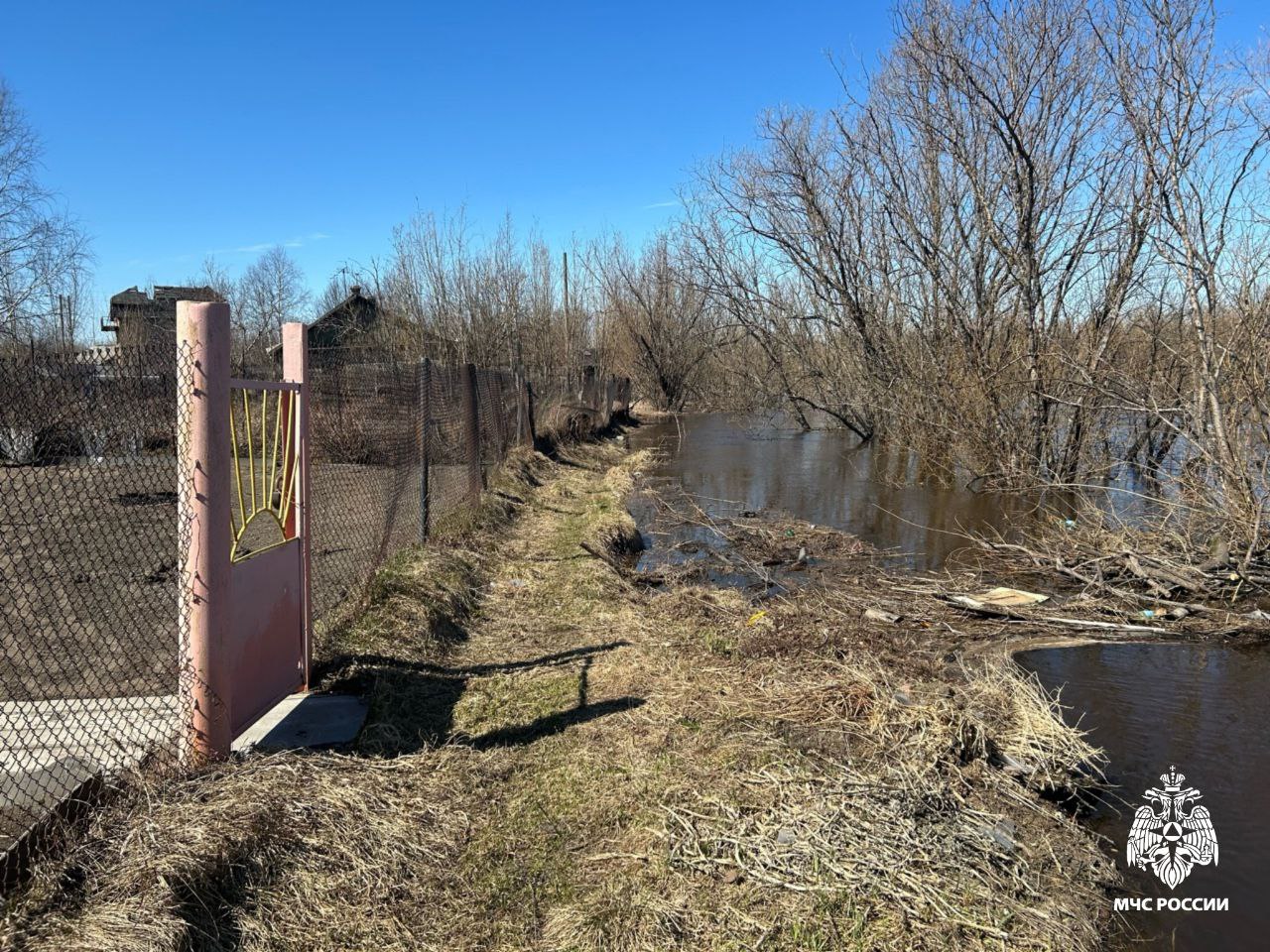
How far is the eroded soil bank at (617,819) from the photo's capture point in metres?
2.72

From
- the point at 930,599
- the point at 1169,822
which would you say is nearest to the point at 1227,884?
the point at 1169,822

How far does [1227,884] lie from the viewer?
358 cm

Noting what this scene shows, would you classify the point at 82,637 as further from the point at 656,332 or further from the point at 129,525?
the point at 656,332

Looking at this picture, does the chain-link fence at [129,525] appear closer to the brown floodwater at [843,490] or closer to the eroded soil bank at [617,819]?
the eroded soil bank at [617,819]

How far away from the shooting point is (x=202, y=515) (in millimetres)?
3307

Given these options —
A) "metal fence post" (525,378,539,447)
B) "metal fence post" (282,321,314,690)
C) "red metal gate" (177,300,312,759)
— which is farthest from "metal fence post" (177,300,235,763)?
"metal fence post" (525,378,539,447)

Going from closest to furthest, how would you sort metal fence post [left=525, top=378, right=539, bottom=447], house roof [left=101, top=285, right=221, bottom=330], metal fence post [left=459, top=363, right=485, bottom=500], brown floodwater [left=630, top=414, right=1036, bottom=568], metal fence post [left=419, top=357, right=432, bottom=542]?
metal fence post [left=419, top=357, right=432, bottom=542], metal fence post [left=459, top=363, right=485, bottom=500], brown floodwater [left=630, top=414, right=1036, bottom=568], metal fence post [left=525, top=378, right=539, bottom=447], house roof [left=101, top=285, right=221, bottom=330]

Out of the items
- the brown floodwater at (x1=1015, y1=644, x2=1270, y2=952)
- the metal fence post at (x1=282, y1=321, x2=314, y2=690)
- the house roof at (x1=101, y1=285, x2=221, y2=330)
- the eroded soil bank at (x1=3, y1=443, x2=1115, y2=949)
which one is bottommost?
the brown floodwater at (x1=1015, y1=644, x2=1270, y2=952)

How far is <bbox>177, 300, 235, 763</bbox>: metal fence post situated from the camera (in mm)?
3281

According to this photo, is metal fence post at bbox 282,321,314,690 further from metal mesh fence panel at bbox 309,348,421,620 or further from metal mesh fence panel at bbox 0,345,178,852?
metal mesh fence panel at bbox 0,345,178,852

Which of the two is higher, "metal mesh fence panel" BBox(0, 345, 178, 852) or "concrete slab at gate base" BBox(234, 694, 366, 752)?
"metal mesh fence panel" BBox(0, 345, 178, 852)

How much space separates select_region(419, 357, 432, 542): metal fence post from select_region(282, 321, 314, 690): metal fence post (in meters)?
2.80

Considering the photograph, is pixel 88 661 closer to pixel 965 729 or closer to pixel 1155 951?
pixel 965 729

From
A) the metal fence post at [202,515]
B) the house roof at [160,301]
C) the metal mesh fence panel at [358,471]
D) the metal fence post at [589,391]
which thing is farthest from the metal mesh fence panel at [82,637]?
the house roof at [160,301]
